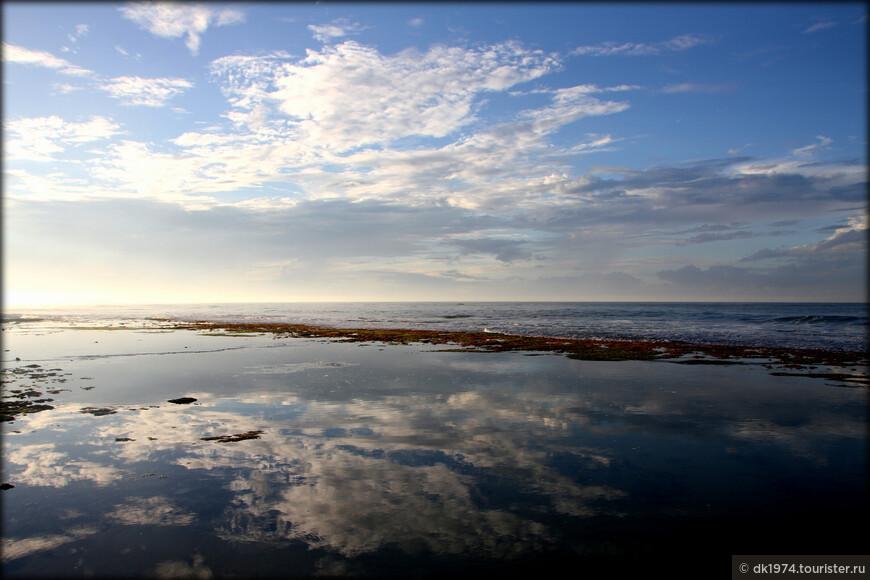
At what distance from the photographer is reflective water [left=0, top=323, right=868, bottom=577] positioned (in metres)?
8.16

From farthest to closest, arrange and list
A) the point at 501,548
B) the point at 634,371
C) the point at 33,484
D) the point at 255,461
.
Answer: the point at 634,371
the point at 255,461
the point at 33,484
the point at 501,548

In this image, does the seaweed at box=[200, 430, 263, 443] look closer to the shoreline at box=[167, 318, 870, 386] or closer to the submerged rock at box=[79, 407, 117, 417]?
the submerged rock at box=[79, 407, 117, 417]

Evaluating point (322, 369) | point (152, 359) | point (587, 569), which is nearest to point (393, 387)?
point (322, 369)

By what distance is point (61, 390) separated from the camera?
2212 centimetres

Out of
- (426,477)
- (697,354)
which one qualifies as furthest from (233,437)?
(697,354)

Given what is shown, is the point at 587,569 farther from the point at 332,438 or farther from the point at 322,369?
the point at 322,369

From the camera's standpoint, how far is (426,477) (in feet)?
36.9

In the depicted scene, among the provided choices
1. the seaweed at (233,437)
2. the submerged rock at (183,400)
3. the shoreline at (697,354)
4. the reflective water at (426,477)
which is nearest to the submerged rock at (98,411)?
the reflective water at (426,477)

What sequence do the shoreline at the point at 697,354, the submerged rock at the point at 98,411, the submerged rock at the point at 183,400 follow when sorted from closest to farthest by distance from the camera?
the submerged rock at the point at 98,411 < the submerged rock at the point at 183,400 < the shoreline at the point at 697,354

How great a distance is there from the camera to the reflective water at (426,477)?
8.16 metres

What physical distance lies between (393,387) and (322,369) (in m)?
7.84

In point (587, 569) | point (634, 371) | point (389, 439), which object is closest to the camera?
point (587, 569)

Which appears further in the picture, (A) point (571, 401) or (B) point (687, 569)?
(A) point (571, 401)

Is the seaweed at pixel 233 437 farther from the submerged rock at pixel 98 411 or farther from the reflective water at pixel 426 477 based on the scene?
the submerged rock at pixel 98 411
